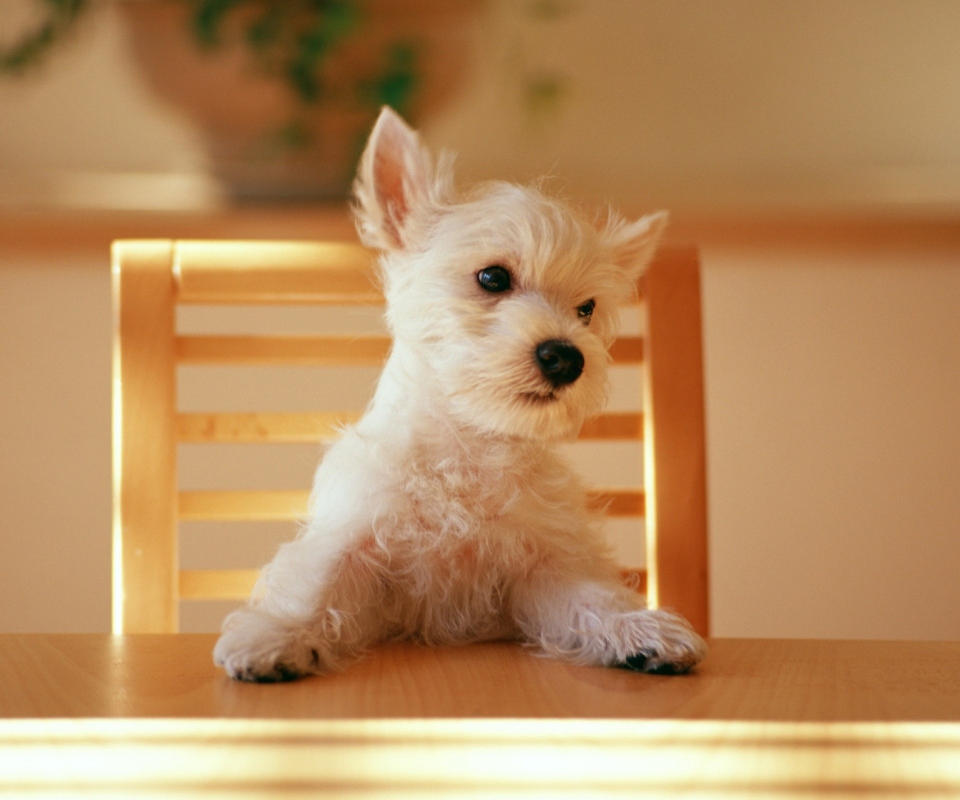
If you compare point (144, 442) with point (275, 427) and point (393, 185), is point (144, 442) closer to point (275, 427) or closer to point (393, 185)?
point (275, 427)

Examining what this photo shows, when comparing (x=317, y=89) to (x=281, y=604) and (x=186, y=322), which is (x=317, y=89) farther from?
(x=281, y=604)

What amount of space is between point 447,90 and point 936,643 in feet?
4.50

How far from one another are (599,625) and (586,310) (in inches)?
15.6

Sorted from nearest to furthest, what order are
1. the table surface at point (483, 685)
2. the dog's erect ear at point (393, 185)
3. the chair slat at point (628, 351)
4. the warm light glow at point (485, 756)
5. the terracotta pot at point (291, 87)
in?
the warm light glow at point (485, 756) → the table surface at point (483, 685) → the dog's erect ear at point (393, 185) → the chair slat at point (628, 351) → the terracotta pot at point (291, 87)

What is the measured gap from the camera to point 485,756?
0.58 metres

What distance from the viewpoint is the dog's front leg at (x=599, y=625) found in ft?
2.77

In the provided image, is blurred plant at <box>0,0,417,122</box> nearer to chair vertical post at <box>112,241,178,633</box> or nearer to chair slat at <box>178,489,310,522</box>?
chair vertical post at <box>112,241,178,633</box>

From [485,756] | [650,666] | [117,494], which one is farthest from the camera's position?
[117,494]

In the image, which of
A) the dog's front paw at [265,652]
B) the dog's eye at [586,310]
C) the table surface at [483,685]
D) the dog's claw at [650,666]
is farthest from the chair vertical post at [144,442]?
the dog's claw at [650,666]

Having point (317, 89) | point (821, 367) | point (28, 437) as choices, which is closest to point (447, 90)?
point (317, 89)

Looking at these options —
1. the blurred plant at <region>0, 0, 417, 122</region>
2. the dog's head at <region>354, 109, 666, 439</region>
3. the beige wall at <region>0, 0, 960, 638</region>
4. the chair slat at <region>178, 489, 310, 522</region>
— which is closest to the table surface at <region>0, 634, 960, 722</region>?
the dog's head at <region>354, 109, 666, 439</region>

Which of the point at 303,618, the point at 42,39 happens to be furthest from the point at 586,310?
the point at 42,39

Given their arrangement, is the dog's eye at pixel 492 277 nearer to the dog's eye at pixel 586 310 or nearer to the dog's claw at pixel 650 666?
the dog's eye at pixel 586 310

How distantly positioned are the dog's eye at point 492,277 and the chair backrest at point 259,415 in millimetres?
355
